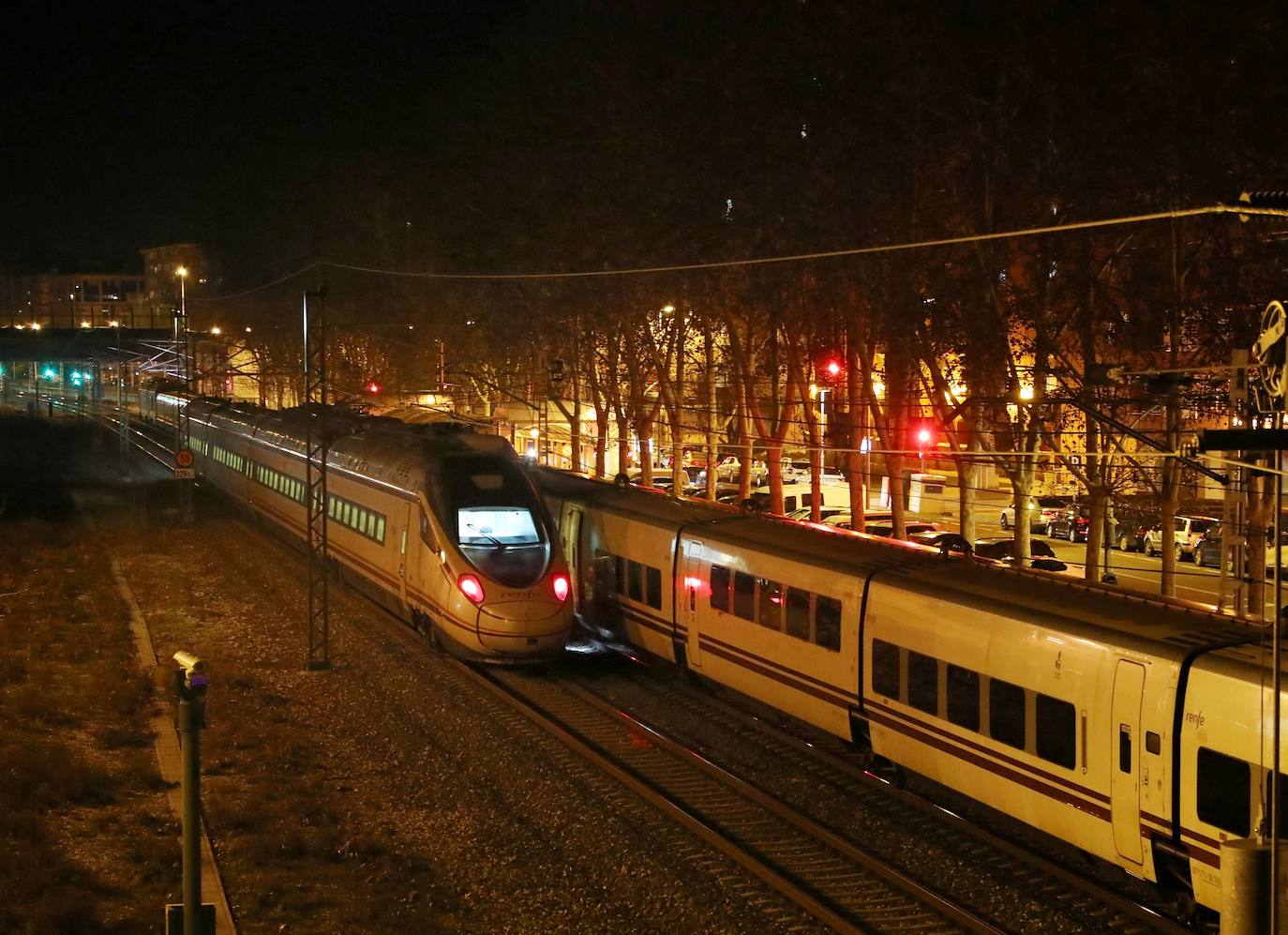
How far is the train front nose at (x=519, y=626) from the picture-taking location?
1636cm

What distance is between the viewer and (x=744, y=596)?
1464cm

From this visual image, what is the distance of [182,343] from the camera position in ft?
135

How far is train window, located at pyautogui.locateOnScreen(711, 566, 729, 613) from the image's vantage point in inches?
593

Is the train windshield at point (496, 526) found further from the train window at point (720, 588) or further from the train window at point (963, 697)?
the train window at point (963, 697)

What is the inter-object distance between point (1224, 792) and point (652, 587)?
939 centimetres

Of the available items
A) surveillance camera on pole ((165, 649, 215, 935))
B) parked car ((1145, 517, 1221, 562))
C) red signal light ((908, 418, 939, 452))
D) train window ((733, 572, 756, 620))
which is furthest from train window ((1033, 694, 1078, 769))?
parked car ((1145, 517, 1221, 562))

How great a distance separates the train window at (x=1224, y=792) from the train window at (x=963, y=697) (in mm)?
2471

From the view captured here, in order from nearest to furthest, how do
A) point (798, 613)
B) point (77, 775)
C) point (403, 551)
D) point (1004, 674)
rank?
point (1004, 674) < point (77, 775) < point (798, 613) < point (403, 551)

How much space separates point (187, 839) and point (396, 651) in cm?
1164

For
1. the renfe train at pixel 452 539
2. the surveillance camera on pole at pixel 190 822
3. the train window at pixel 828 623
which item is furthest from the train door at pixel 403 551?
the surveillance camera on pole at pixel 190 822

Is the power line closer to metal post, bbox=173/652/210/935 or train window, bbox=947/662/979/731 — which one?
train window, bbox=947/662/979/731

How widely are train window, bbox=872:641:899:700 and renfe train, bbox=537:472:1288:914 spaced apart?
0.06ft

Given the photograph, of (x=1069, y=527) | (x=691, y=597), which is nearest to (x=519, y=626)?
A: (x=691, y=597)

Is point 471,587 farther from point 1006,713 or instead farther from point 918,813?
point 1006,713
